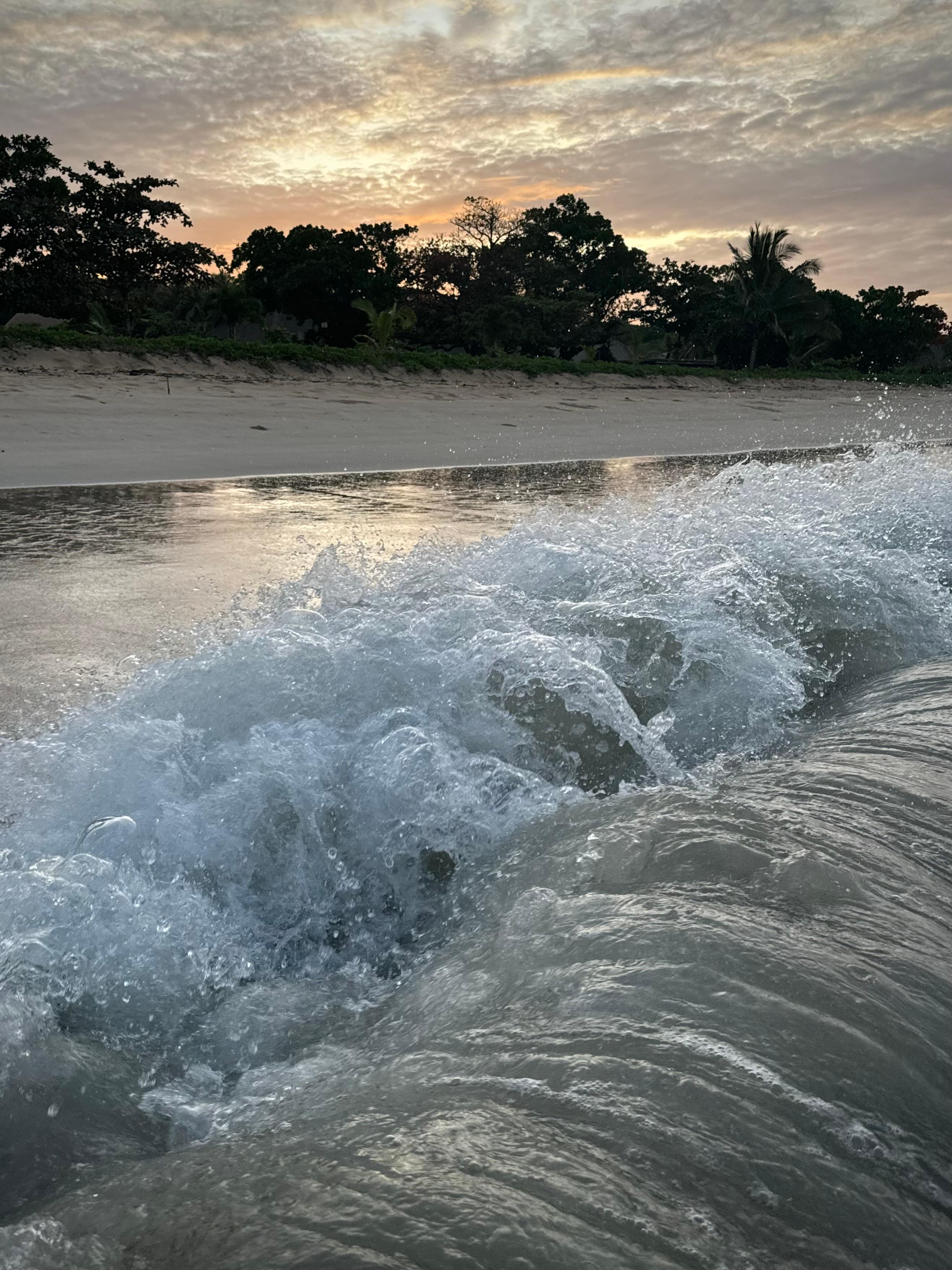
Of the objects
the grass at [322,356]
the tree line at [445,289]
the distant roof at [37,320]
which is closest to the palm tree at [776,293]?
the tree line at [445,289]

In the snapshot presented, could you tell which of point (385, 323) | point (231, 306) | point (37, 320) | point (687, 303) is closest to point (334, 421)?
point (385, 323)

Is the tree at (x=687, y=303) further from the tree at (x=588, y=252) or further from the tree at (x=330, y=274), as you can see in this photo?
the tree at (x=330, y=274)

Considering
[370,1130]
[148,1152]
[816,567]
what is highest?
[816,567]

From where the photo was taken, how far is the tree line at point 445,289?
78.7ft

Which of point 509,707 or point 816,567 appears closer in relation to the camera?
point 509,707

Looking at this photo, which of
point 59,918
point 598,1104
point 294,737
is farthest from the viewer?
point 294,737

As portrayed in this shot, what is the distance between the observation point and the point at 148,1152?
1531mm

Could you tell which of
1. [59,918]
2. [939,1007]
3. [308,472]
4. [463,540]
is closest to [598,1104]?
[939,1007]

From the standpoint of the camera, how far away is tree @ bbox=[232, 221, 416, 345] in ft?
102

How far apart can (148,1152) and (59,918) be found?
0.50 m

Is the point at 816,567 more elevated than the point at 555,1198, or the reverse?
the point at 816,567

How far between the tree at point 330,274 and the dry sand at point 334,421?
1254cm

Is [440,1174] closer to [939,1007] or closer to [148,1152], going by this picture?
[148,1152]

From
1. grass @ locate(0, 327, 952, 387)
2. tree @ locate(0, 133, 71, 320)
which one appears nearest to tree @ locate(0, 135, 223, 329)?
tree @ locate(0, 133, 71, 320)
